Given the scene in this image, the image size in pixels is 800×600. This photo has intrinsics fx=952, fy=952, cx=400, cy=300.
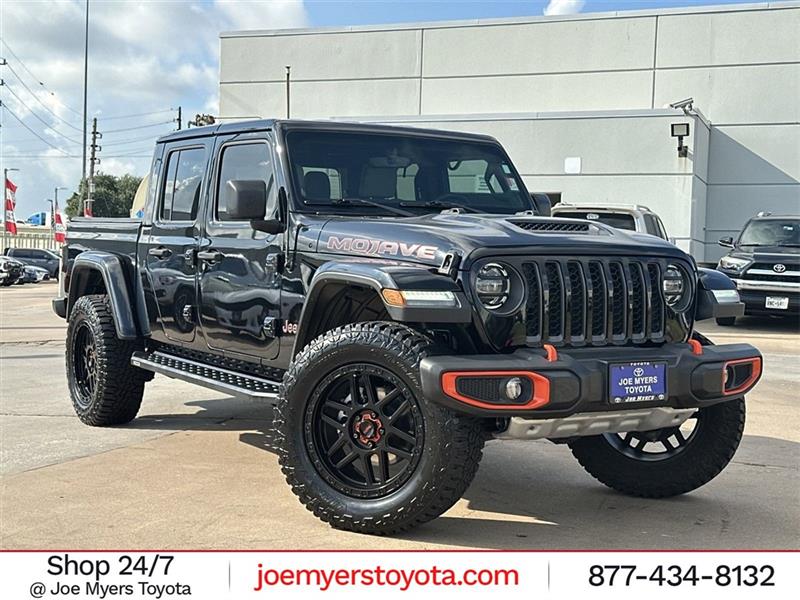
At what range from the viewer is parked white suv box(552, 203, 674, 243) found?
42.5ft

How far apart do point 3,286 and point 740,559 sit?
33672 mm

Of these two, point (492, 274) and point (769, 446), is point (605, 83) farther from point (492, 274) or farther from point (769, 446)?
point (492, 274)

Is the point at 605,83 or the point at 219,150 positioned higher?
the point at 605,83

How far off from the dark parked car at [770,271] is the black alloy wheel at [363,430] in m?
11.7

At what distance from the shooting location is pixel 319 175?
213 inches

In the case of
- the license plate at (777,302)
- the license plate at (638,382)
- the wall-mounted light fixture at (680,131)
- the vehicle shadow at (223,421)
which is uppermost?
the wall-mounted light fixture at (680,131)

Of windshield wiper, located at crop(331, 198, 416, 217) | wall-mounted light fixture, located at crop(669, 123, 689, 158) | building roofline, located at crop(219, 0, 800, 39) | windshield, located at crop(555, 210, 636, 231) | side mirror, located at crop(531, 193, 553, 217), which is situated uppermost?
building roofline, located at crop(219, 0, 800, 39)

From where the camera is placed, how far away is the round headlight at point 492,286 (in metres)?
4.18

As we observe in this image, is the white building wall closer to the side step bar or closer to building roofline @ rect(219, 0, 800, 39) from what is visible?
building roofline @ rect(219, 0, 800, 39)

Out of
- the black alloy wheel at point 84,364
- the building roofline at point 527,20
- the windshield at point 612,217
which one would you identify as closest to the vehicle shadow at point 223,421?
the black alloy wheel at point 84,364

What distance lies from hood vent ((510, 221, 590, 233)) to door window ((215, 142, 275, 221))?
148cm

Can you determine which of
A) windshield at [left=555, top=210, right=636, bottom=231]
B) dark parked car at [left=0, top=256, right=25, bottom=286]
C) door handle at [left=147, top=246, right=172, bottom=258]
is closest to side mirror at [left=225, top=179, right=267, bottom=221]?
door handle at [left=147, top=246, right=172, bottom=258]

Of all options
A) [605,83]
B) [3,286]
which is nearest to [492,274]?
[605,83]

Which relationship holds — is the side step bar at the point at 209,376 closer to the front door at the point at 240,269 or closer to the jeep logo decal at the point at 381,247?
the front door at the point at 240,269
